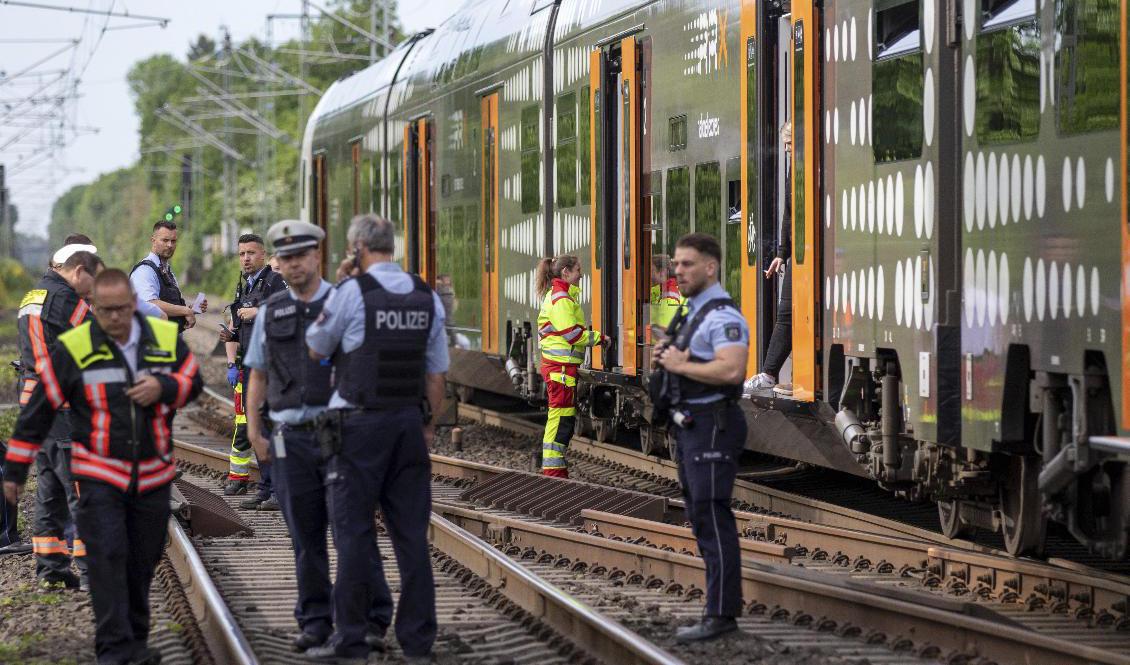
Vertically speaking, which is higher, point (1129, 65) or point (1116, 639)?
point (1129, 65)

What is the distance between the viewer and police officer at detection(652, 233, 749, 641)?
782 centimetres

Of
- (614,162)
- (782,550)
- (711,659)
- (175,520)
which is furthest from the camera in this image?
(614,162)

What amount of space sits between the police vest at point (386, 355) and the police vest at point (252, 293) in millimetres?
4718

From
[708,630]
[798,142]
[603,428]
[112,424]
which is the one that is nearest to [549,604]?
[708,630]

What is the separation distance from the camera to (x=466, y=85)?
18.2 m

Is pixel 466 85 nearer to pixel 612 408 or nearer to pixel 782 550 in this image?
pixel 612 408

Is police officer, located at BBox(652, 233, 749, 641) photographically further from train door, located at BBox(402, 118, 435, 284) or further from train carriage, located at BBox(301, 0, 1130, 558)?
train door, located at BBox(402, 118, 435, 284)

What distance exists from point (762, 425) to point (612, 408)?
3.50 m

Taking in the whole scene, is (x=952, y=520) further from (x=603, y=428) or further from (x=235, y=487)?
(x=603, y=428)

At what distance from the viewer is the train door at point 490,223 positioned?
1728 centimetres

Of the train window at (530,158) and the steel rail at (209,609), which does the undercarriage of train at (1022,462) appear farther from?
the train window at (530,158)

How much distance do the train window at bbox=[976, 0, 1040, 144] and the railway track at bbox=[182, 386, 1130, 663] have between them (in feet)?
6.61

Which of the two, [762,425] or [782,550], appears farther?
[762,425]

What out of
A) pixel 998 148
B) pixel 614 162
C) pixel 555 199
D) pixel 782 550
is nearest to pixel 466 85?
pixel 555 199
